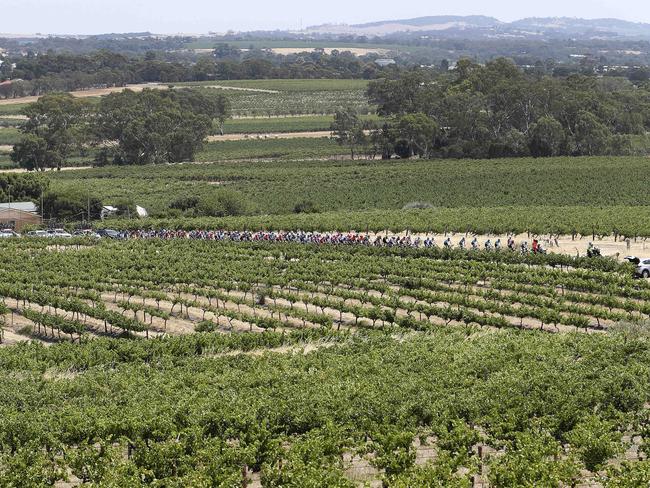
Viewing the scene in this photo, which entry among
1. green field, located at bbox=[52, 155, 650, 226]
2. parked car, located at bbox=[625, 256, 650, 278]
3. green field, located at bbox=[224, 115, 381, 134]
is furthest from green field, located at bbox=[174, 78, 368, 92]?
parked car, located at bbox=[625, 256, 650, 278]

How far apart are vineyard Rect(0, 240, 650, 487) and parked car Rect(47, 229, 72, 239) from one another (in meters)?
7.30

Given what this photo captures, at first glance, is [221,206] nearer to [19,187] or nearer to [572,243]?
[19,187]

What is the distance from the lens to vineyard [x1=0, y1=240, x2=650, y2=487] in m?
24.6

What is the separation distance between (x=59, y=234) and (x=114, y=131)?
55049 mm

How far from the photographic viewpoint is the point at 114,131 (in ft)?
384

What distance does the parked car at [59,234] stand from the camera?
62.5 metres

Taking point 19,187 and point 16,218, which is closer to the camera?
point 16,218

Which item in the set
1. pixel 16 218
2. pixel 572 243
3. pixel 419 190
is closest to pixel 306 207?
pixel 419 190

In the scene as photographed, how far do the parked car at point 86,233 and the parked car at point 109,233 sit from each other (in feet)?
1.20

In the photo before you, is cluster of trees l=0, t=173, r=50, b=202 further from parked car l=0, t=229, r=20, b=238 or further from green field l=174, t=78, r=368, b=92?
green field l=174, t=78, r=368, b=92

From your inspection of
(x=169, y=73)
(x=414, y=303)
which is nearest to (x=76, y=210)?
(x=414, y=303)

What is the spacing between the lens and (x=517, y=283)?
156ft

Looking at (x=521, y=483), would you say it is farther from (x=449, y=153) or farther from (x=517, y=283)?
(x=449, y=153)

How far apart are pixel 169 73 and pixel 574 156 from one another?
348ft
